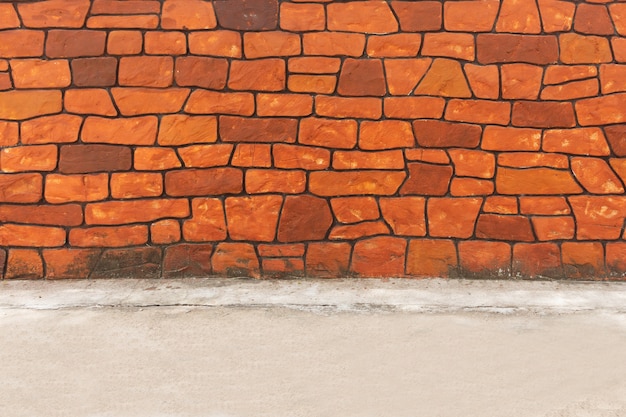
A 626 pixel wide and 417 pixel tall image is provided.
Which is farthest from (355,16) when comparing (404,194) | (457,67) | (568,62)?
(568,62)

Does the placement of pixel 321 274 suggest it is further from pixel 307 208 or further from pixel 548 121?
pixel 548 121

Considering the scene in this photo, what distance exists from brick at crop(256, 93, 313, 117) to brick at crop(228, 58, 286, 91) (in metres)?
0.06

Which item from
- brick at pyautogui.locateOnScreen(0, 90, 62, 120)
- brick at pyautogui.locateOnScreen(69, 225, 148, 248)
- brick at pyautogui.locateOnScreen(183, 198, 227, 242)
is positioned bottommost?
brick at pyautogui.locateOnScreen(69, 225, 148, 248)

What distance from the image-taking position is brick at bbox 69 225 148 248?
348 cm

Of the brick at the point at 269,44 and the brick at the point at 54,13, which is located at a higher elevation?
the brick at the point at 54,13

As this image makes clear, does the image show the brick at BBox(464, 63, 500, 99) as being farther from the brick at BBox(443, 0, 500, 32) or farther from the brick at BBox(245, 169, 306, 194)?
the brick at BBox(245, 169, 306, 194)

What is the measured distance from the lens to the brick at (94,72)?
3.39 meters

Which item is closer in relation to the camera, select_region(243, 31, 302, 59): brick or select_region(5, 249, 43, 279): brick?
select_region(243, 31, 302, 59): brick

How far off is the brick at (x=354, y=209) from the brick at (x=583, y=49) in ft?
5.04

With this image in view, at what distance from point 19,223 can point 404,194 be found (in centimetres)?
253

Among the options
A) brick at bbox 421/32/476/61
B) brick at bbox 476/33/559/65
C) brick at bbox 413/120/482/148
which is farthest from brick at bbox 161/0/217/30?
brick at bbox 476/33/559/65

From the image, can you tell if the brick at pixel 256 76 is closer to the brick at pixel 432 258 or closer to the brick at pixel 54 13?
the brick at pixel 54 13

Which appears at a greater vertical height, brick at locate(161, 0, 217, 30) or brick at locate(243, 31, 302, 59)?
brick at locate(161, 0, 217, 30)

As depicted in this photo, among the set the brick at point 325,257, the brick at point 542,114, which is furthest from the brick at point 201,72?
the brick at point 542,114
